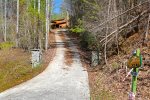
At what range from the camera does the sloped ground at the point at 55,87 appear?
1352 cm

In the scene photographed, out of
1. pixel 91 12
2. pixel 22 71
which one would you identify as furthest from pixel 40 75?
pixel 91 12

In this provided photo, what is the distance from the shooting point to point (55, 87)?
15.5 m

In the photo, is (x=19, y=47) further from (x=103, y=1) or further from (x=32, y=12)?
(x=103, y=1)

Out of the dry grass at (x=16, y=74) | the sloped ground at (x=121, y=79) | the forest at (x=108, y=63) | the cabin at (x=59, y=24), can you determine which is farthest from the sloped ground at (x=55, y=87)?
the cabin at (x=59, y=24)

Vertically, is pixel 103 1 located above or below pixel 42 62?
above

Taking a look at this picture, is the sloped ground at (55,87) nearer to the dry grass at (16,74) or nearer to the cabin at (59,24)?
the dry grass at (16,74)

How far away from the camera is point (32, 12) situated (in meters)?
32.6

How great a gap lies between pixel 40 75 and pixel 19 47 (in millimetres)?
18892

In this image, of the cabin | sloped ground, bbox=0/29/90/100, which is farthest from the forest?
the cabin

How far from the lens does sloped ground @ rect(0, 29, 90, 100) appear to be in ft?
44.4

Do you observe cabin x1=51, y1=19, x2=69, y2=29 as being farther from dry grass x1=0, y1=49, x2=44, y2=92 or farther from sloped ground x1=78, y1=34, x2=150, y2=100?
sloped ground x1=78, y1=34, x2=150, y2=100

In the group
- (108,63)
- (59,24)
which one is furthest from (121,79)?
(59,24)

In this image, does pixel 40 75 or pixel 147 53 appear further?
pixel 40 75

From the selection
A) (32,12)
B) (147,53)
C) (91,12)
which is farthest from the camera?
(32,12)
